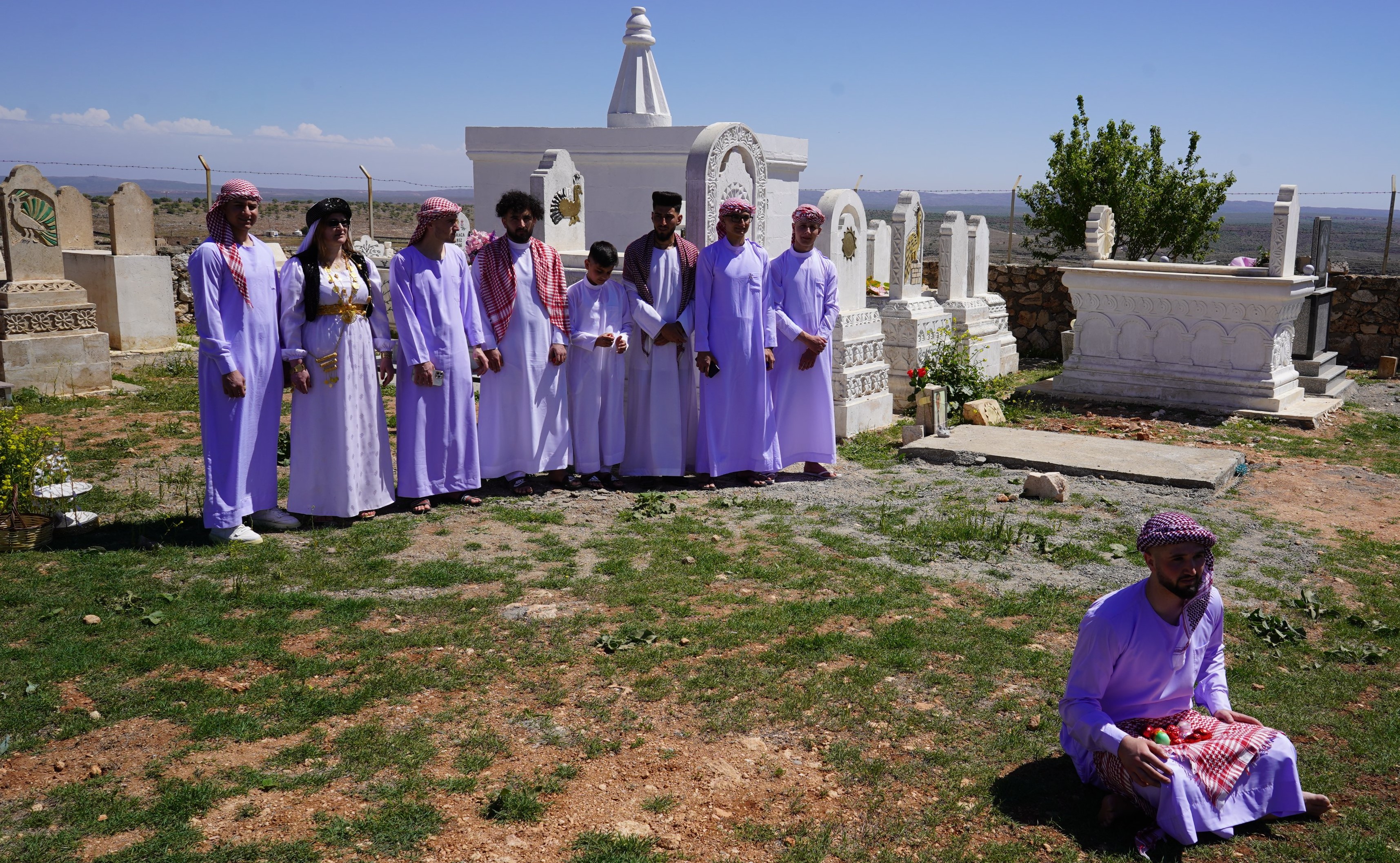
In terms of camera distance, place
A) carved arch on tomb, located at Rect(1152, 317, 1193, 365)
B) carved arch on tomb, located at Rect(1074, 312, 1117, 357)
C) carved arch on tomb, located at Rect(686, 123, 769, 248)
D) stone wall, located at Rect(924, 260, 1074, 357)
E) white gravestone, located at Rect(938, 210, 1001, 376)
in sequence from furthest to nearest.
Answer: stone wall, located at Rect(924, 260, 1074, 357), white gravestone, located at Rect(938, 210, 1001, 376), carved arch on tomb, located at Rect(1074, 312, 1117, 357), carved arch on tomb, located at Rect(1152, 317, 1193, 365), carved arch on tomb, located at Rect(686, 123, 769, 248)

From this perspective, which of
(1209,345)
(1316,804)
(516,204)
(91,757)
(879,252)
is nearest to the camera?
(1316,804)

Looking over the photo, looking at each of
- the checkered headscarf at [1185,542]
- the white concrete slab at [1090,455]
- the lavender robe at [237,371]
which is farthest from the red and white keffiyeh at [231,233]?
the white concrete slab at [1090,455]

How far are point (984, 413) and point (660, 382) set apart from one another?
3.52 metres

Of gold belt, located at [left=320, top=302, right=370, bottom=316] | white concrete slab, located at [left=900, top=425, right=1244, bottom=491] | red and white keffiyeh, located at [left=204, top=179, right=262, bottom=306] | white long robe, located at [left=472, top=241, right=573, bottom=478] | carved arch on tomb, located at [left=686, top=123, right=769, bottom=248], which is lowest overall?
white concrete slab, located at [left=900, top=425, right=1244, bottom=491]

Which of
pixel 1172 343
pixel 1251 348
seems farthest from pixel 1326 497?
pixel 1172 343

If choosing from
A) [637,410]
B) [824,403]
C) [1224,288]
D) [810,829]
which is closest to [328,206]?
[637,410]

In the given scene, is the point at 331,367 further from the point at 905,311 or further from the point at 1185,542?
the point at 905,311

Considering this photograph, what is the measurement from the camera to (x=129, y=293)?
11953 mm

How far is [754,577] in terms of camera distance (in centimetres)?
551

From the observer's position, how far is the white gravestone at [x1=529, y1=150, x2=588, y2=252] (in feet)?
30.2

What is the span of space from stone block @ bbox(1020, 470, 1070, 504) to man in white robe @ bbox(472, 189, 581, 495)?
3.06 metres

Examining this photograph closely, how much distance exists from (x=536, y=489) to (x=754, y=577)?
2210 millimetres

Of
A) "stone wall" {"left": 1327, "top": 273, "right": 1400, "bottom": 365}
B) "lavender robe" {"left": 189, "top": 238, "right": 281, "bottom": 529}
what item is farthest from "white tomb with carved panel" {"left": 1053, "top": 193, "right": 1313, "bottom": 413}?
"lavender robe" {"left": 189, "top": 238, "right": 281, "bottom": 529}

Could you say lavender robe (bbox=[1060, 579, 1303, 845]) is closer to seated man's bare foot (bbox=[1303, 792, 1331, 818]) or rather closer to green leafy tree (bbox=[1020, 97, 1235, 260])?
seated man's bare foot (bbox=[1303, 792, 1331, 818])
